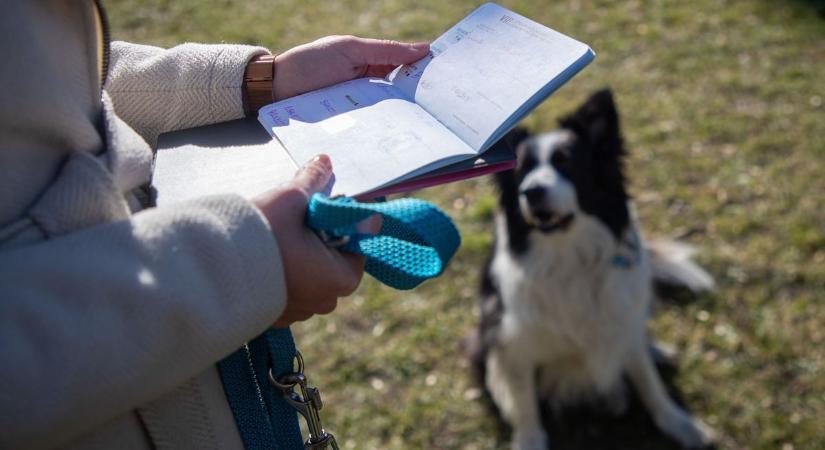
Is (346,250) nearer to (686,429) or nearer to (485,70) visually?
(485,70)

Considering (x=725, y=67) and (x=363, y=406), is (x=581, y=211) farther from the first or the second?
(x=725, y=67)

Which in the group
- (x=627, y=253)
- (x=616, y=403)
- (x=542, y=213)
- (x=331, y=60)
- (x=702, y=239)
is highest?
(x=331, y=60)

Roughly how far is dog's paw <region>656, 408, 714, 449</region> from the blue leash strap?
204cm

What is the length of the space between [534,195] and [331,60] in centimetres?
130

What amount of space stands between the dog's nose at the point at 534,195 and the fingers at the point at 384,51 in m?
1.15

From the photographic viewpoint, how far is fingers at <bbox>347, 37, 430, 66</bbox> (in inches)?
56.1

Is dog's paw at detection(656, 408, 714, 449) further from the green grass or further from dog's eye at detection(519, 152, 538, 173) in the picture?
dog's eye at detection(519, 152, 538, 173)

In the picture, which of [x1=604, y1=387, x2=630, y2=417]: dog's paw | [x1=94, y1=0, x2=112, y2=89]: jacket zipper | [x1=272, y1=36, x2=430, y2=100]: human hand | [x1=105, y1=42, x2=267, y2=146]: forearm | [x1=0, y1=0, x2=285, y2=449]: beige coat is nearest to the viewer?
[x1=0, y1=0, x2=285, y2=449]: beige coat

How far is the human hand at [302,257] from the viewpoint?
0.95 m

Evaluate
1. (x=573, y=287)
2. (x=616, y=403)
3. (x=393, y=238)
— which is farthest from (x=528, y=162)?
(x=393, y=238)

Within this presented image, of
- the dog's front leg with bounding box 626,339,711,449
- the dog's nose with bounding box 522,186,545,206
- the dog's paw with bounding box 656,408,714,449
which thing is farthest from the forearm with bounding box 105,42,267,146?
the dog's paw with bounding box 656,408,714,449

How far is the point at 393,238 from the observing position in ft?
3.62

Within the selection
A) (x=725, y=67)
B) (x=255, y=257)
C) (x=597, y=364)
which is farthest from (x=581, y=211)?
(x=725, y=67)

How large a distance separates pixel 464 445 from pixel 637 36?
12.7 feet
